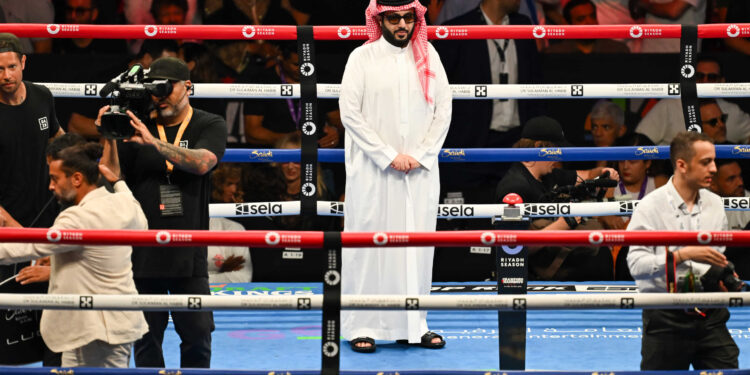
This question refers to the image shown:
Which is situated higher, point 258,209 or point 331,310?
point 258,209

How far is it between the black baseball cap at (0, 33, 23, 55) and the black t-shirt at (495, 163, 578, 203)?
2.84 m

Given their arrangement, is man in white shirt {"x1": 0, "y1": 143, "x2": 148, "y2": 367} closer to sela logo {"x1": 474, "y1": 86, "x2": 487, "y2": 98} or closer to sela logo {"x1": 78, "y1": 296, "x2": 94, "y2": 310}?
sela logo {"x1": 78, "y1": 296, "x2": 94, "y2": 310}

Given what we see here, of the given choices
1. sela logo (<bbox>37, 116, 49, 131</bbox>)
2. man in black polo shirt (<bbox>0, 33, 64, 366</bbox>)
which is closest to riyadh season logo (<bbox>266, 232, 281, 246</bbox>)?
man in black polo shirt (<bbox>0, 33, 64, 366</bbox>)

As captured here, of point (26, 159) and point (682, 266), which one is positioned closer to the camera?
point (682, 266)

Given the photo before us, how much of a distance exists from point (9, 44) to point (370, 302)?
256 centimetres

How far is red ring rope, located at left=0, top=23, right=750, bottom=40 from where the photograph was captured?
5785 mm

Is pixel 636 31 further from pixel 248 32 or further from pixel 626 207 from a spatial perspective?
pixel 248 32

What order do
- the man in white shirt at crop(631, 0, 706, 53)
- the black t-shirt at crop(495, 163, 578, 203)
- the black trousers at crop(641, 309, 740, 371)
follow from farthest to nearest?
1. the man in white shirt at crop(631, 0, 706, 53)
2. the black t-shirt at crop(495, 163, 578, 203)
3. the black trousers at crop(641, 309, 740, 371)

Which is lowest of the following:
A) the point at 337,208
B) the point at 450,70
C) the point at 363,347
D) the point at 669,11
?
the point at 363,347

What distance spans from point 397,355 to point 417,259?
529 mm

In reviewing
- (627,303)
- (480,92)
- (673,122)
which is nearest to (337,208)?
(480,92)

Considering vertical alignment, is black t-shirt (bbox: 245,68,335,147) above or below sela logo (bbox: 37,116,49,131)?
above

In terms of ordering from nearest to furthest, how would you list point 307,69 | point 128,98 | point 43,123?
point 128,98 → point 43,123 → point 307,69

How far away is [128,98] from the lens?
14.9 feet
